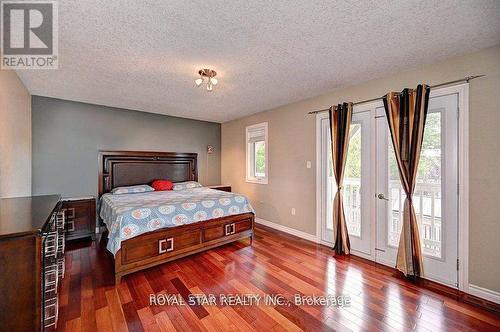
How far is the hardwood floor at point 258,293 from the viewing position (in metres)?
1.74

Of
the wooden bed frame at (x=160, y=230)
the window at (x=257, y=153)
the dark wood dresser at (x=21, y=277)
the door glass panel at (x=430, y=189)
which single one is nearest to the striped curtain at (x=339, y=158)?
the door glass panel at (x=430, y=189)

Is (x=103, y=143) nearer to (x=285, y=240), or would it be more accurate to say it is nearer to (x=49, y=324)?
(x=49, y=324)

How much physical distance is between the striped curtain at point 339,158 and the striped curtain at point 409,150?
0.60 metres

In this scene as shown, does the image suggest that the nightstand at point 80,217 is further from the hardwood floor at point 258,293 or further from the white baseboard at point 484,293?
Answer: the white baseboard at point 484,293

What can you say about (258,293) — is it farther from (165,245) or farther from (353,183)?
(353,183)

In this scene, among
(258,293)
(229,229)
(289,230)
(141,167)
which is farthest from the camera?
(141,167)

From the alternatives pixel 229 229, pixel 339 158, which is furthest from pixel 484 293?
pixel 229 229

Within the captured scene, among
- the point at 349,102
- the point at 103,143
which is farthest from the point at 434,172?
the point at 103,143

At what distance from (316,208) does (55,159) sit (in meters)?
4.64

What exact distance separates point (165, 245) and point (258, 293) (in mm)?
1323

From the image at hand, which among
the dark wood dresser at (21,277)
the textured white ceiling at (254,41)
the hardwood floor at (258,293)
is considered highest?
the textured white ceiling at (254,41)

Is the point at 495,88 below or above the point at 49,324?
above

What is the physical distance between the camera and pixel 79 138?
3.86 m

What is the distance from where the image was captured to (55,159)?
12.0 feet
